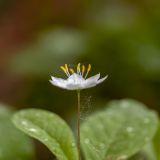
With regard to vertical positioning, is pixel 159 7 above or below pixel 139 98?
above

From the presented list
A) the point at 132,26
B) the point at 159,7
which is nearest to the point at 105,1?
the point at 159,7

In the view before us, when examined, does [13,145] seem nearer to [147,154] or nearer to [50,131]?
[50,131]

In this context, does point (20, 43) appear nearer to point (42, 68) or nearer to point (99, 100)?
point (42, 68)

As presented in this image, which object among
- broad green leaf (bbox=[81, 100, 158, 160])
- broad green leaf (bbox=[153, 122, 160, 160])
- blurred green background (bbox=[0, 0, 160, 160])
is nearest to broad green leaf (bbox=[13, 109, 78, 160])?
broad green leaf (bbox=[81, 100, 158, 160])

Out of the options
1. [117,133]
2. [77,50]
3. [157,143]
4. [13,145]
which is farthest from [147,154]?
[77,50]

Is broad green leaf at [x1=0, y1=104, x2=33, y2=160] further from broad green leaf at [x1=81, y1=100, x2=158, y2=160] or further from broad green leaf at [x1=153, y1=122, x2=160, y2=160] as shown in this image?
broad green leaf at [x1=153, y1=122, x2=160, y2=160]

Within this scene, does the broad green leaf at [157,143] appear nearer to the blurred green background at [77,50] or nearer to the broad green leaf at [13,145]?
the broad green leaf at [13,145]

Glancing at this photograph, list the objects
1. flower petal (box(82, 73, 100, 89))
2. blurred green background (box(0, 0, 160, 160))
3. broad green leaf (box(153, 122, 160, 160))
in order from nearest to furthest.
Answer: flower petal (box(82, 73, 100, 89)), broad green leaf (box(153, 122, 160, 160)), blurred green background (box(0, 0, 160, 160))
